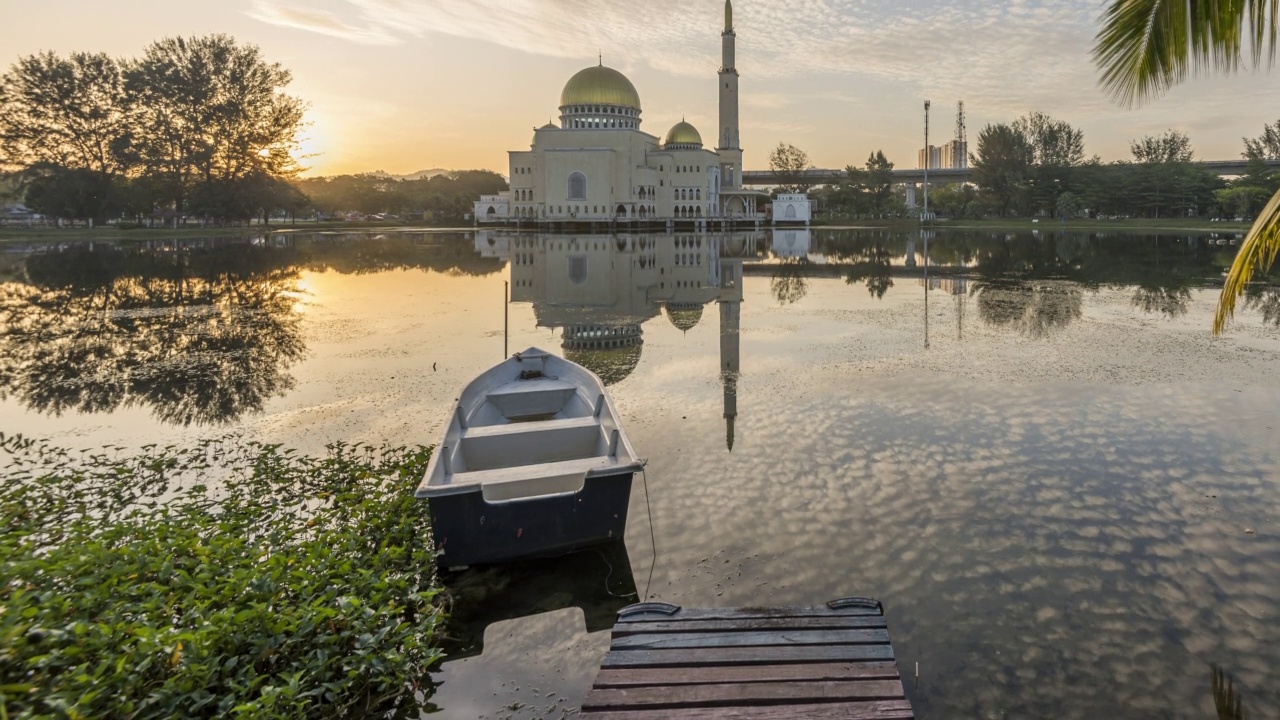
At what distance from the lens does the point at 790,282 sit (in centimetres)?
2950

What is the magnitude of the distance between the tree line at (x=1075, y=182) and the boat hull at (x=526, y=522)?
86.6 m

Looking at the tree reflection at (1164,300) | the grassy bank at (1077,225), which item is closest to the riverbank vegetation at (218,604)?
the tree reflection at (1164,300)

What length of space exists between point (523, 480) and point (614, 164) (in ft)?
241

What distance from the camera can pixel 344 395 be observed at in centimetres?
1195

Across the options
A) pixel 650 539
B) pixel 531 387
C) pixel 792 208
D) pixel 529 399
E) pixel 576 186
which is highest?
pixel 576 186

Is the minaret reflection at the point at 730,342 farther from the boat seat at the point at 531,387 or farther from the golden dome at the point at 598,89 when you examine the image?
the golden dome at the point at 598,89

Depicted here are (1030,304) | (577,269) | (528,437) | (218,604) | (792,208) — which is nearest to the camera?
(218,604)

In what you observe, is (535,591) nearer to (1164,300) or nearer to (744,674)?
(744,674)

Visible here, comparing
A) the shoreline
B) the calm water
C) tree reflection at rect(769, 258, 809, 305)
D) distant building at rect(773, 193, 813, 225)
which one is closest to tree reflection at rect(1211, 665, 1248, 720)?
the calm water

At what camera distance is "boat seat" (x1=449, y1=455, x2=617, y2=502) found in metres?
6.46

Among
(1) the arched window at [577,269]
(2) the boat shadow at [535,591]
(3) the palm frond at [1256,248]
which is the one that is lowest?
(2) the boat shadow at [535,591]

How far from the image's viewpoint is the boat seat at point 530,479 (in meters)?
6.46

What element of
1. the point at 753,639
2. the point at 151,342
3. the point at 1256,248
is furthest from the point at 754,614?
the point at 151,342

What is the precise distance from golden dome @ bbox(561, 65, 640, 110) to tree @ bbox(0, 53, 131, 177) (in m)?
39.9
